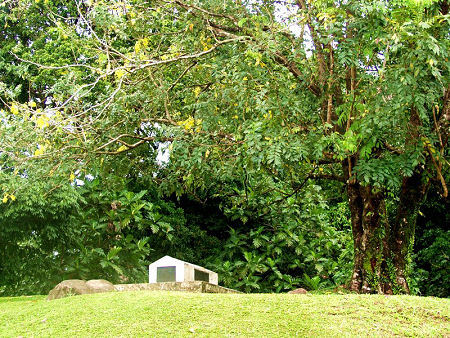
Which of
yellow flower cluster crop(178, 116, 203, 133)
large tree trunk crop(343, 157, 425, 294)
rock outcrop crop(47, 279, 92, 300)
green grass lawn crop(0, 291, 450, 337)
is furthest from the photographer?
large tree trunk crop(343, 157, 425, 294)

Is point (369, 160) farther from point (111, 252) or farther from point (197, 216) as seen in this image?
point (197, 216)

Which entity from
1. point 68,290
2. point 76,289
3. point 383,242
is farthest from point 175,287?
point 383,242

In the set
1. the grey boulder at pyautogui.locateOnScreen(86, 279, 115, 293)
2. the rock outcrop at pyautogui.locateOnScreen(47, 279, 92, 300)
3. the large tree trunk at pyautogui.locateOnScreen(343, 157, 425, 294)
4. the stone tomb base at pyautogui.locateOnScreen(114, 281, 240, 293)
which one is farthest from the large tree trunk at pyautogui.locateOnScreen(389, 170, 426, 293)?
the rock outcrop at pyautogui.locateOnScreen(47, 279, 92, 300)

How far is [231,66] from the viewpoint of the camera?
8109 mm

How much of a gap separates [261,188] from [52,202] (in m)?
4.41

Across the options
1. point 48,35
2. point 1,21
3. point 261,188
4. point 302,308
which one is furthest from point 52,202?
point 1,21

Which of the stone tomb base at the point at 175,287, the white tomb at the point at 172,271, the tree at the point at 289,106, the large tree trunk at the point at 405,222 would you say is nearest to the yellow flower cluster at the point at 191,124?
the tree at the point at 289,106

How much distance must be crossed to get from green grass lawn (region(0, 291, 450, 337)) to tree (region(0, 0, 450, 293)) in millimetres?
1823

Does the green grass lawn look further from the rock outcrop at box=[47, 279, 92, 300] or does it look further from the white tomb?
the white tomb

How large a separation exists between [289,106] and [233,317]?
3.28 meters

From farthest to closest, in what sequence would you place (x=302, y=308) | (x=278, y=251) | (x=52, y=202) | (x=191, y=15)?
(x=278, y=251) < (x=52, y=202) < (x=191, y=15) < (x=302, y=308)

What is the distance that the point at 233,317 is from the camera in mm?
6191

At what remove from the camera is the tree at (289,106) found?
6.77 meters

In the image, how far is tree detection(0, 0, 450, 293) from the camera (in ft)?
22.2
